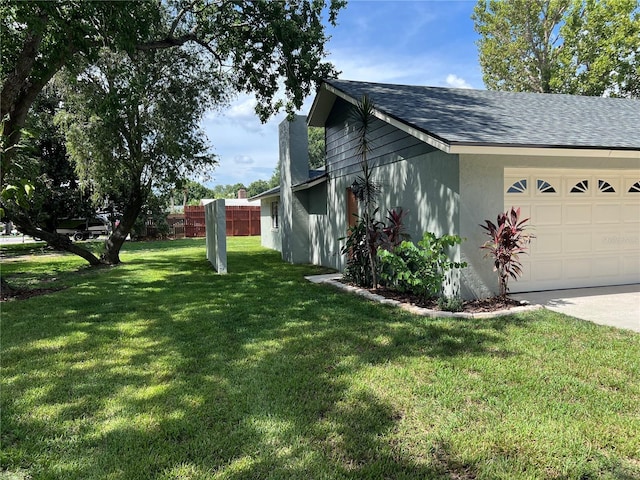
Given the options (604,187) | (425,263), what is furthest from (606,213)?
(425,263)

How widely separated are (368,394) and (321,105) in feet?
31.5

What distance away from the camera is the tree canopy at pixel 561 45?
68.9 feet

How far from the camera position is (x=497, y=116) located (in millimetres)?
7848

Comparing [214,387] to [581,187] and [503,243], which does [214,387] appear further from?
[581,187]

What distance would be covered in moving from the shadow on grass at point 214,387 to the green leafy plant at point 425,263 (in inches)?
33.7

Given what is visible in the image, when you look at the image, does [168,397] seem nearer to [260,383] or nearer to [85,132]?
[260,383]

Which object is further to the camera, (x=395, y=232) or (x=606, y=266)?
(x=606, y=266)

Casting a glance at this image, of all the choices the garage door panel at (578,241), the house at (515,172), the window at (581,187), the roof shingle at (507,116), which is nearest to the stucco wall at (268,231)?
the house at (515,172)

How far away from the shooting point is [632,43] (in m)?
20.5

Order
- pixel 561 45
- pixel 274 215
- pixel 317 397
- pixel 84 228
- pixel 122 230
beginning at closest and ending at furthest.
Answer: pixel 317 397 → pixel 122 230 → pixel 274 215 → pixel 561 45 → pixel 84 228

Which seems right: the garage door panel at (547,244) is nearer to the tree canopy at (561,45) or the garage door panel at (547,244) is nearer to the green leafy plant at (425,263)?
the green leafy plant at (425,263)

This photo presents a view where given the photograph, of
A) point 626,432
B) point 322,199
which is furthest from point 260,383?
point 322,199

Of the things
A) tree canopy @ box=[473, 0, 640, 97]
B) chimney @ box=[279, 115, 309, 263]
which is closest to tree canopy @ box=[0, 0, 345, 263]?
chimney @ box=[279, 115, 309, 263]

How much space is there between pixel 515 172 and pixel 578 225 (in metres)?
1.83
